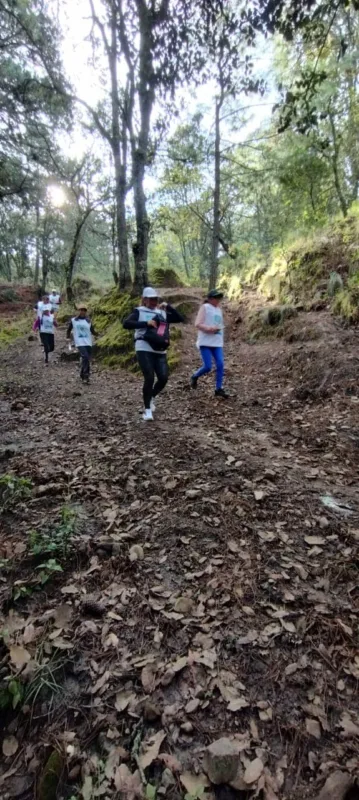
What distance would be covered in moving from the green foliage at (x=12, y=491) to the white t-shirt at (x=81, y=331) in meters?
5.51

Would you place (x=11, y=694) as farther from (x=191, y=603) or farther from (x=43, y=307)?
(x=43, y=307)

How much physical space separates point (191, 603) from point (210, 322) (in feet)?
16.6

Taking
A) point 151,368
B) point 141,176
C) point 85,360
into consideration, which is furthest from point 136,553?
point 141,176

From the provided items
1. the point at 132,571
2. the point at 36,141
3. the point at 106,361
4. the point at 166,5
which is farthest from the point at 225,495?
the point at 36,141

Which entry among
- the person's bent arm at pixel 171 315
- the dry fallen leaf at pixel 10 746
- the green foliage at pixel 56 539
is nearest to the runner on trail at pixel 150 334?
the person's bent arm at pixel 171 315

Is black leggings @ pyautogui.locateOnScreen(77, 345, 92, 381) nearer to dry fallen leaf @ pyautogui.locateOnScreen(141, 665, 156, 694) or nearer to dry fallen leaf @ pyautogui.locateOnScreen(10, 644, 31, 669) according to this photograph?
dry fallen leaf @ pyautogui.locateOnScreen(10, 644, 31, 669)

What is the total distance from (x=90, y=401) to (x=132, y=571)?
5146mm

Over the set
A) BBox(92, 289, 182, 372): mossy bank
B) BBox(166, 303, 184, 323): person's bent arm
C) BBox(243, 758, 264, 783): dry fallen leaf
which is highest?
BBox(166, 303, 184, 323): person's bent arm

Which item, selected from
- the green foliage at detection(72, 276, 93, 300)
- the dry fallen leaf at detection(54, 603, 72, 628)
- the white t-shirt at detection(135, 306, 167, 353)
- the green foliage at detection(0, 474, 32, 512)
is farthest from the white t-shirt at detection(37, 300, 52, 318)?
the green foliage at detection(72, 276, 93, 300)

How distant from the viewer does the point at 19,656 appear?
2.54m

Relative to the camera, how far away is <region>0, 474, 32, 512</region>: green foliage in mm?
4160

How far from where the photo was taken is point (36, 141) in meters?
19.7

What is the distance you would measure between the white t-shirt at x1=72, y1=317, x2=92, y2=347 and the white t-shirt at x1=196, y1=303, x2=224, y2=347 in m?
3.56

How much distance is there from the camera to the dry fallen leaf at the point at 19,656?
98.8 inches
